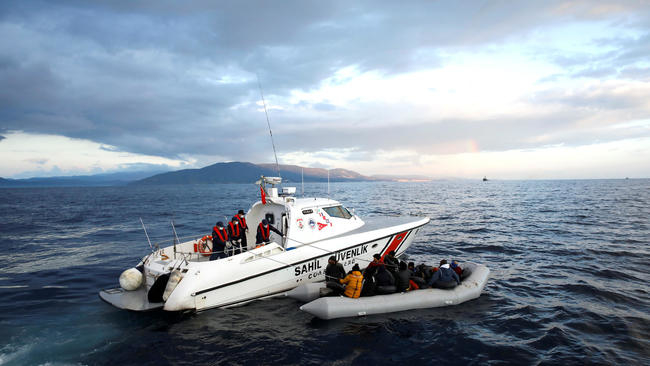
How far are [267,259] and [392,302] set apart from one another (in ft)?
11.9

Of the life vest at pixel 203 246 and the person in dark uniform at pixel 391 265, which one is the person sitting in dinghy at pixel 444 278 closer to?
the person in dark uniform at pixel 391 265

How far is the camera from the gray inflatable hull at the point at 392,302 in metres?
8.02

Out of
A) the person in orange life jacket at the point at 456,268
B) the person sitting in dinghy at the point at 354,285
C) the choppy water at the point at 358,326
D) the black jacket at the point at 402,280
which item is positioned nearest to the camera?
the choppy water at the point at 358,326

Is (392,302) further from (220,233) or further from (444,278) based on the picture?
(220,233)

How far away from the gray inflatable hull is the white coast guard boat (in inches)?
49.1

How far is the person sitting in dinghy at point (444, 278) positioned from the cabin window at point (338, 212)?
12.9ft

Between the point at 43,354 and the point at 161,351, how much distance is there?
2.23 meters

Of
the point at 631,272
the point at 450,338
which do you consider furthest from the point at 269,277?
the point at 631,272

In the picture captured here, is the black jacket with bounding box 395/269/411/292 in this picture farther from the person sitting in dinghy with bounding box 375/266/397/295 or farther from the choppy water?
the choppy water

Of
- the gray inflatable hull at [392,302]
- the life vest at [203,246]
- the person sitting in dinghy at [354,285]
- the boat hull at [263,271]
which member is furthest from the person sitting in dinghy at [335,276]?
the life vest at [203,246]

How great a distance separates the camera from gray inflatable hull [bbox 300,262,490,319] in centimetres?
802

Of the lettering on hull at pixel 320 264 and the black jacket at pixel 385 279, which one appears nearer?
the black jacket at pixel 385 279

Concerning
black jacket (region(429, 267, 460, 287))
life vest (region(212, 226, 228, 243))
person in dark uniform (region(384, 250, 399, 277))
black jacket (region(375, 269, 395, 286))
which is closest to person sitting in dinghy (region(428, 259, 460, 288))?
black jacket (region(429, 267, 460, 287))

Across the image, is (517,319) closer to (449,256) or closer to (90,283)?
(449,256)
